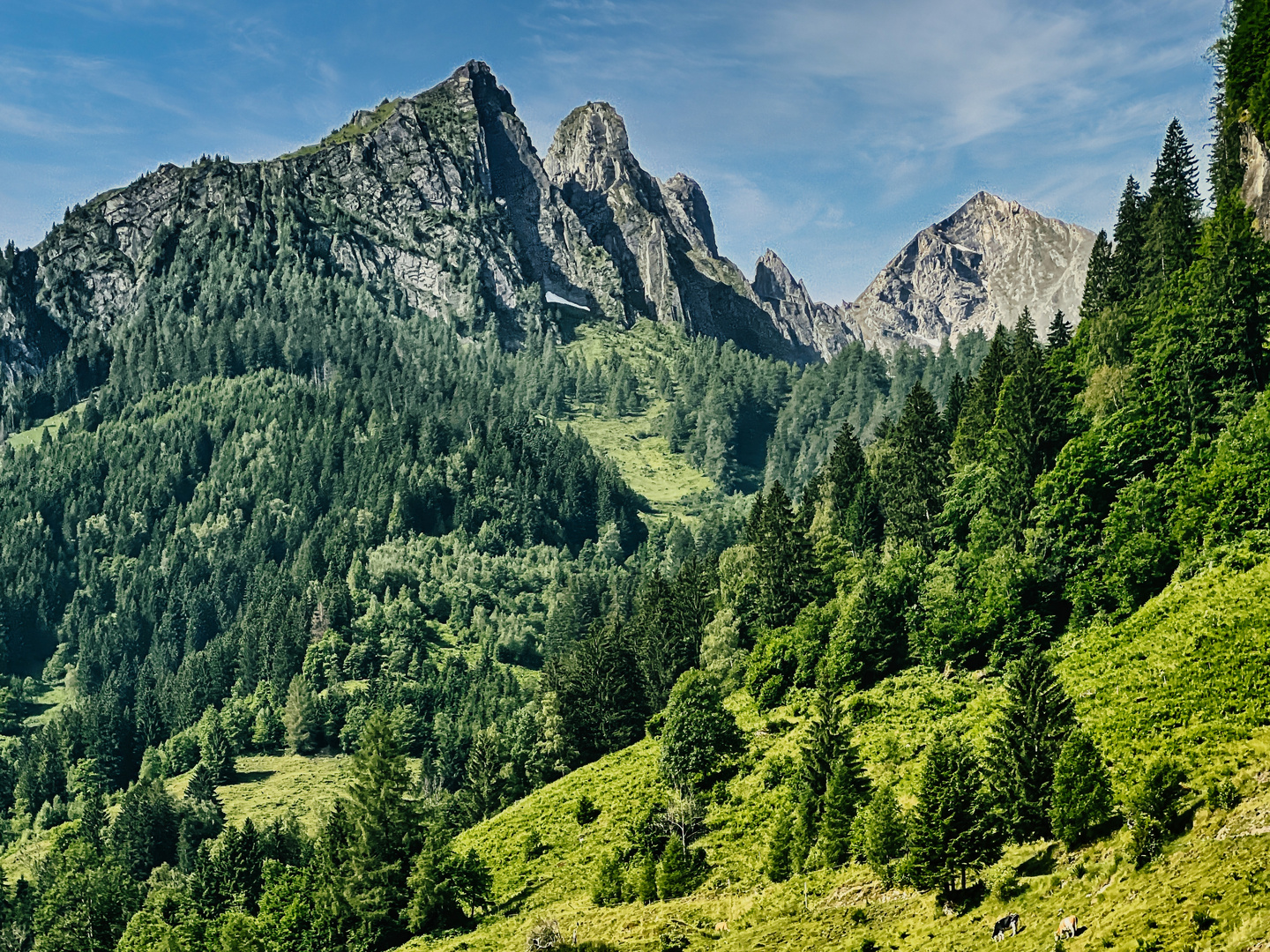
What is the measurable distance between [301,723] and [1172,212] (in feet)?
428

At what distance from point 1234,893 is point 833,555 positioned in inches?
2854

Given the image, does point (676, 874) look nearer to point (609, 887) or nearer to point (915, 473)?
point (609, 887)

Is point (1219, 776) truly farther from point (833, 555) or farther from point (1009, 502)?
point (833, 555)

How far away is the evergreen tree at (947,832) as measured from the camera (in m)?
40.1

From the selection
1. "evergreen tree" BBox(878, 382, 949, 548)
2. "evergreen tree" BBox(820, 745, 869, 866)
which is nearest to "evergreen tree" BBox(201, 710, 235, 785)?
"evergreen tree" BBox(878, 382, 949, 548)

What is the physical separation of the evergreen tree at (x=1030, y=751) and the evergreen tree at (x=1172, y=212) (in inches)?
2321

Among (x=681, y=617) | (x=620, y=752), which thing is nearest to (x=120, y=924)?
(x=620, y=752)

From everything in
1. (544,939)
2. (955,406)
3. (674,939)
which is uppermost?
(955,406)

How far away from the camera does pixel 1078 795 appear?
39.6 m

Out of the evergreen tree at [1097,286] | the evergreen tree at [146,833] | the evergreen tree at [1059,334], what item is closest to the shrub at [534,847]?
the evergreen tree at [146,833]

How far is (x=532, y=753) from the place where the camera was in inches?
4035

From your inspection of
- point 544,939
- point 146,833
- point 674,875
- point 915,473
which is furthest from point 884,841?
point 146,833

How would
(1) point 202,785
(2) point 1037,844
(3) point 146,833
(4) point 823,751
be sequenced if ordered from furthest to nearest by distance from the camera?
(1) point 202,785 < (3) point 146,833 < (4) point 823,751 < (2) point 1037,844

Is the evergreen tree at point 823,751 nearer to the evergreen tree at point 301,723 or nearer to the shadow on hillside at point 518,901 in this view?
the shadow on hillside at point 518,901
